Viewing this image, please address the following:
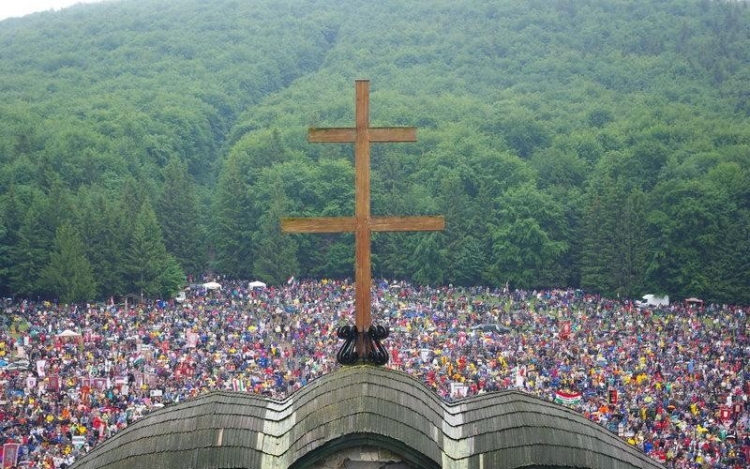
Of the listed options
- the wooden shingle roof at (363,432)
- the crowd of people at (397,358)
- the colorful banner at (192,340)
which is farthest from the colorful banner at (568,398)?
the wooden shingle roof at (363,432)

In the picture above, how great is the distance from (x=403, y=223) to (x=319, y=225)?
70cm

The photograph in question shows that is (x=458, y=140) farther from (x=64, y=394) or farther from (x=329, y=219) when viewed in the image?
(x=329, y=219)

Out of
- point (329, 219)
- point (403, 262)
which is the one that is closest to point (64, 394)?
point (329, 219)

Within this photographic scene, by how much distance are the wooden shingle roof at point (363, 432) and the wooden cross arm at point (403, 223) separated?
56.0 inches

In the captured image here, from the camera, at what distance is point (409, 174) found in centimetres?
11038

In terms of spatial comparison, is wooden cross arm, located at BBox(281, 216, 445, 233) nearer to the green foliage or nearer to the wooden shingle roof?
the wooden shingle roof

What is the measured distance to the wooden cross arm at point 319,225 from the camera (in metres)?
11.5

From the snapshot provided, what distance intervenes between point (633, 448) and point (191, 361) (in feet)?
135

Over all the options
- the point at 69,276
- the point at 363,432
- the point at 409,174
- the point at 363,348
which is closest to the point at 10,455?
the point at 363,348

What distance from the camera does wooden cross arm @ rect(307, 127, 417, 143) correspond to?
455 inches

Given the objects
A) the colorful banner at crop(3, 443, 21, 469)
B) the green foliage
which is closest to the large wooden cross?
Result: the colorful banner at crop(3, 443, 21, 469)

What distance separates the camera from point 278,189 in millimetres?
97250

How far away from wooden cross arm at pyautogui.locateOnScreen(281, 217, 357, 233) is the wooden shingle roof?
1.39 m

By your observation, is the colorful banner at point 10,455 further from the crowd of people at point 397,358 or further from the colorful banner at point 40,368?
the colorful banner at point 40,368
